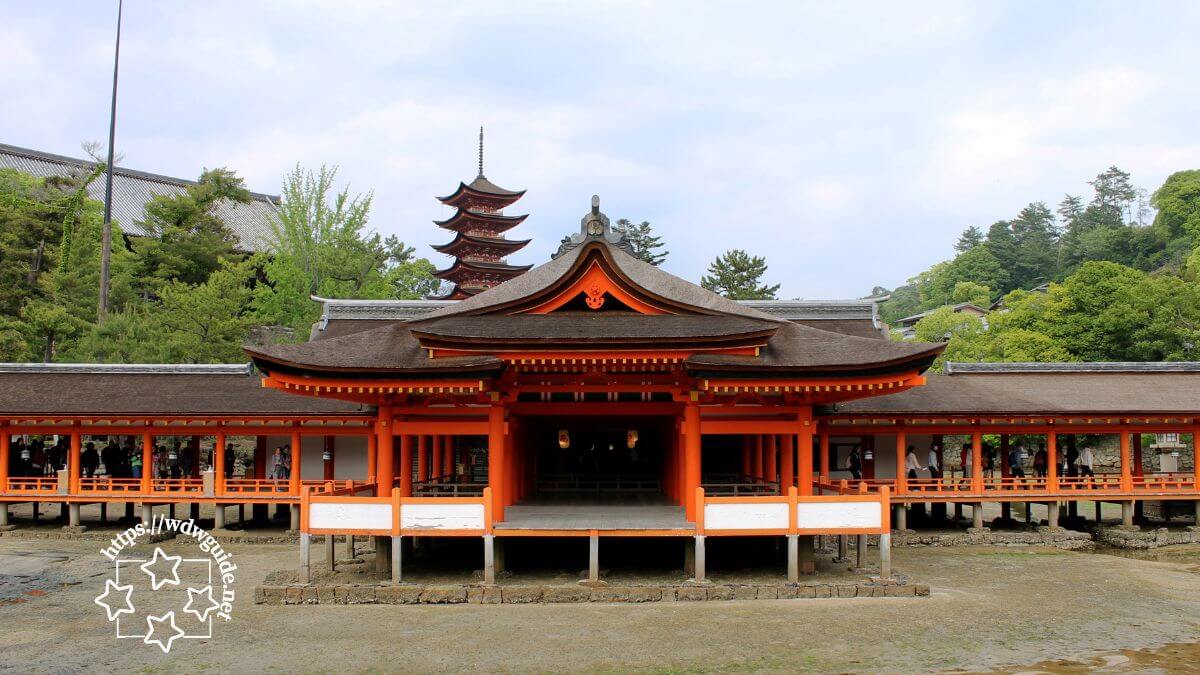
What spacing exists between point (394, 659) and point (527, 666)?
186cm

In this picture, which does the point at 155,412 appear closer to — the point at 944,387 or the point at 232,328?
the point at 232,328

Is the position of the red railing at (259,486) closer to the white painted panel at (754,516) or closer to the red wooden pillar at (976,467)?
the white painted panel at (754,516)

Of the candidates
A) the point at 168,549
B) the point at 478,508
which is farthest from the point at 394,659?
the point at 168,549

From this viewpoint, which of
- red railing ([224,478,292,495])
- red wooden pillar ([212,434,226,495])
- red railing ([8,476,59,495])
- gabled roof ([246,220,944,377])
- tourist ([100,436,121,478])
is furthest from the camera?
tourist ([100,436,121,478])

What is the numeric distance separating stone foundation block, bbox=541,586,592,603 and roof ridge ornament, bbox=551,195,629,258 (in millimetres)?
6752

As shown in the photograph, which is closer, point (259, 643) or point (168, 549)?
point (259, 643)

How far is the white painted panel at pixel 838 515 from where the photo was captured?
16.2m

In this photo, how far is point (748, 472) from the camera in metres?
21.9

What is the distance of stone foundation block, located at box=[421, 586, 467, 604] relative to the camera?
15594 mm

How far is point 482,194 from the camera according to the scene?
52.6 metres

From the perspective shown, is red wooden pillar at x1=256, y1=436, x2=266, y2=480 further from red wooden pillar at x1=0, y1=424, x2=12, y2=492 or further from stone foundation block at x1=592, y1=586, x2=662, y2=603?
stone foundation block at x1=592, y1=586, x2=662, y2=603

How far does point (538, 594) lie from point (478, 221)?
3938 cm

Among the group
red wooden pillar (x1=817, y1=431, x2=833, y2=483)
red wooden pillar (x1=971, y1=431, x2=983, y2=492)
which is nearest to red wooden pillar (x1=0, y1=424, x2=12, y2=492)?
red wooden pillar (x1=817, y1=431, x2=833, y2=483)

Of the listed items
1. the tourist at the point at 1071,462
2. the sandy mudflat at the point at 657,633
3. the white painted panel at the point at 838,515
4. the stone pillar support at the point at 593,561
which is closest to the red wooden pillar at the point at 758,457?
the white painted panel at the point at 838,515
